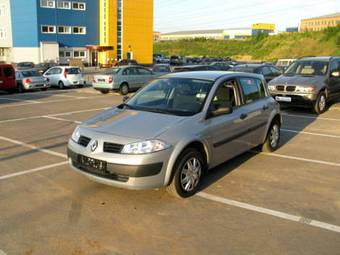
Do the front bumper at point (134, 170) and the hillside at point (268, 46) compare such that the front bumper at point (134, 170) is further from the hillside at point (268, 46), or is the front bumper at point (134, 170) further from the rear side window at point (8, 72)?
the hillside at point (268, 46)

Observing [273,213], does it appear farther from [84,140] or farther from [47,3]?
[47,3]

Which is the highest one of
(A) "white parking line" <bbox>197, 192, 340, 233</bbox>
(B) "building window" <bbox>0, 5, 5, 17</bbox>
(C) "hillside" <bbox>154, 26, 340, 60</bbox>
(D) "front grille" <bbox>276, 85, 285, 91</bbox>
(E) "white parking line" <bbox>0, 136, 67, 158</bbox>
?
(B) "building window" <bbox>0, 5, 5, 17</bbox>

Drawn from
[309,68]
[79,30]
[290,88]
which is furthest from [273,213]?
[79,30]

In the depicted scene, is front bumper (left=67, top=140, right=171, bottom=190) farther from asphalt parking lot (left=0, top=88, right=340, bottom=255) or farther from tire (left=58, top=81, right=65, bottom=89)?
tire (left=58, top=81, right=65, bottom=89)

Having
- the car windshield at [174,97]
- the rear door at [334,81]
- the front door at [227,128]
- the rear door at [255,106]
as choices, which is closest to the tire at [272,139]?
the rear door at [255,106]

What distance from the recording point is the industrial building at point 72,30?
5097 cm

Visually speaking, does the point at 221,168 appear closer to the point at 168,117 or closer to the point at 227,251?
the point at 168,117

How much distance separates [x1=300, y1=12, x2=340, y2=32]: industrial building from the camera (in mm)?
130700

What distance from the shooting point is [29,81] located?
22.0 metres

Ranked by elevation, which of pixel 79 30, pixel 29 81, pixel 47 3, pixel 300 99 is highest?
pixel 47 3

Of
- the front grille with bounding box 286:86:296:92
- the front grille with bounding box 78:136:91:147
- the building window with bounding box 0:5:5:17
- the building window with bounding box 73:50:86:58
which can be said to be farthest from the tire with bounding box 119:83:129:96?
the building window with bounding box 0:5:5:17

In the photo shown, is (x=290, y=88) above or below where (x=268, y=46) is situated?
below

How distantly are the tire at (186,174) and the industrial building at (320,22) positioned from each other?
135m

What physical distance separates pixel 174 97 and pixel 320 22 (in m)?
152
